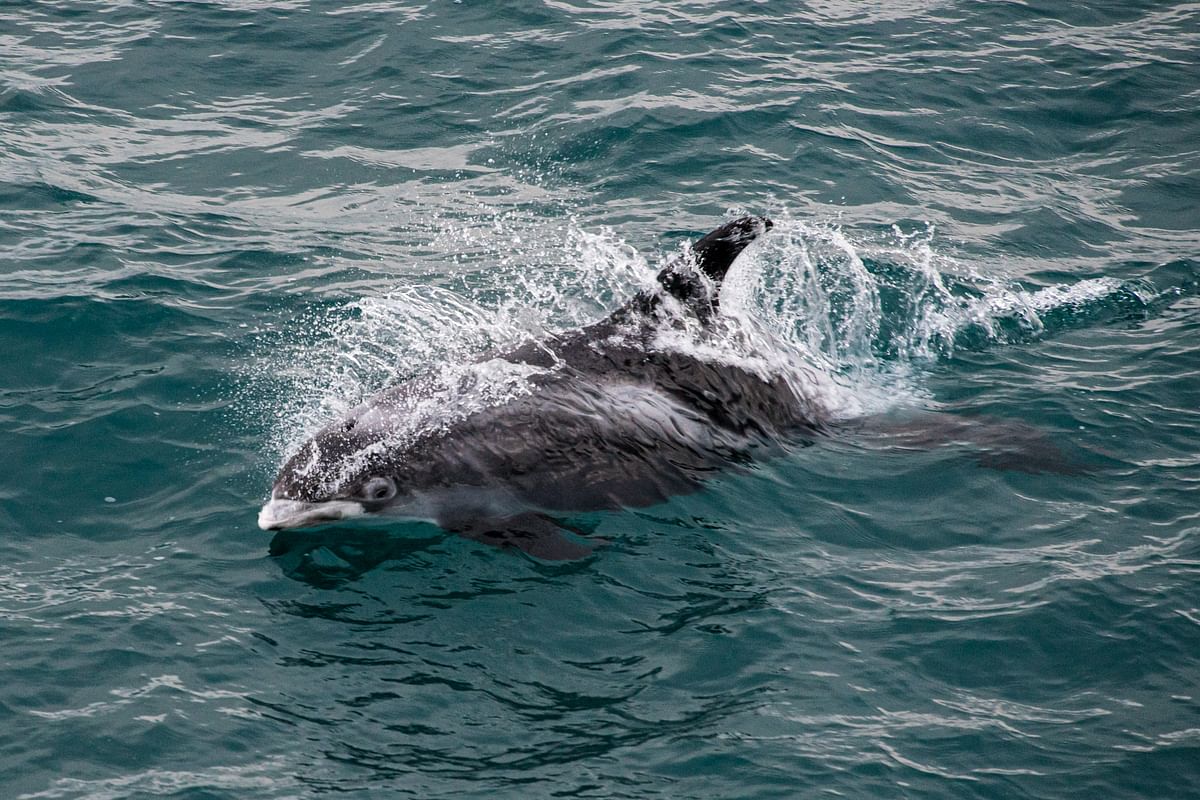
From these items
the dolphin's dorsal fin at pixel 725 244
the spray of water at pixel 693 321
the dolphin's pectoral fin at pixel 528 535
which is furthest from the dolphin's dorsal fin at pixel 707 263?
the dolphin's pectoral fin at pixel 528 535

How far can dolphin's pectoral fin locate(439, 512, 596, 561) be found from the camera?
10.1 metres

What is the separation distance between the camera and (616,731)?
27.6ft

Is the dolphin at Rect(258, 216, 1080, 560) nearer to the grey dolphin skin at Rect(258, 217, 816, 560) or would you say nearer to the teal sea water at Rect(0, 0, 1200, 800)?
the grey dolphin skin at Rect(258, 217, 816, 560)

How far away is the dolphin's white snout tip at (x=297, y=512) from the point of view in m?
10.2

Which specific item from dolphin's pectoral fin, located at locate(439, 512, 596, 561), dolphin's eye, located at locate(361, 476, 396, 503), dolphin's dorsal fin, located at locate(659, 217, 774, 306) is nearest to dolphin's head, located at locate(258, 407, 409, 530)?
dolphin's eye, located at locate(361, 476, 396, 503)

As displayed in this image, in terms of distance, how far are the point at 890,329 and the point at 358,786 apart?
9.01 meters

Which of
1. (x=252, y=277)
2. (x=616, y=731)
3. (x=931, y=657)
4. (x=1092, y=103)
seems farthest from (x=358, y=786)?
(x=1092, y=103)

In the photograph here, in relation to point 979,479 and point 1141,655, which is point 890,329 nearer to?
point 979,479

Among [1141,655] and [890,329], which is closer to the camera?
[1141,655]

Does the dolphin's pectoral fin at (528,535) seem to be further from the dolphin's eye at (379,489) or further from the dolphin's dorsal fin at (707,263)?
the dolphin's dorsal fin at (707,263)

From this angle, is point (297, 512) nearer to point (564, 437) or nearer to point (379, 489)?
point (379, 489)

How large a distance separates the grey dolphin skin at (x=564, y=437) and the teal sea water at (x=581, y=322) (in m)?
0.31

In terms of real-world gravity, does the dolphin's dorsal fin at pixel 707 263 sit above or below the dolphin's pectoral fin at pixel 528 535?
above

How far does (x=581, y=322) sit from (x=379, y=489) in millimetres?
4030
